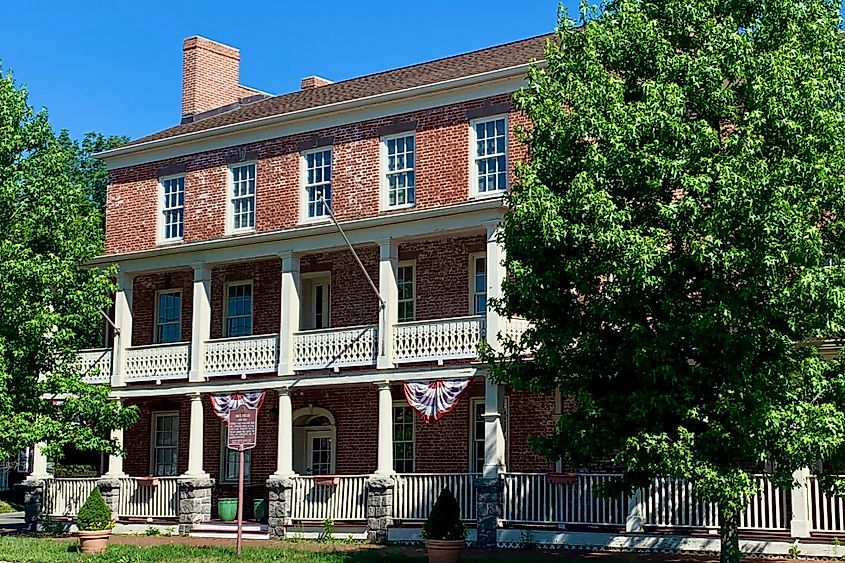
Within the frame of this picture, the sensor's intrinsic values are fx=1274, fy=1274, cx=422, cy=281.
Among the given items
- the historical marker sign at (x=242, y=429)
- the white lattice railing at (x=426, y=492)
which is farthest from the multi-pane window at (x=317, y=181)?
the historical marker sign at (x=242, y=429)

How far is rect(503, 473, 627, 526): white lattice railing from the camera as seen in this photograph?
24281mm

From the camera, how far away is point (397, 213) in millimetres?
29516

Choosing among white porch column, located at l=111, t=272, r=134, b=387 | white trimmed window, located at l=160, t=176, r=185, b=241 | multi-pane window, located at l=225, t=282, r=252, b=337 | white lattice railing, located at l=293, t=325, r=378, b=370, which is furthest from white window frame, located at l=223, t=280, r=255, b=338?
white lattice railing, located at l=293, t=325, r=378, b=370

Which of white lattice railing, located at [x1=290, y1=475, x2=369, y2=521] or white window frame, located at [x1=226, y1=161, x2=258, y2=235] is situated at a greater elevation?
white window frame, located at [x1=226, y1=161, x2=258, y2=235]

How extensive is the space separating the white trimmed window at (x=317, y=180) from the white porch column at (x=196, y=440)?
525 centimetres

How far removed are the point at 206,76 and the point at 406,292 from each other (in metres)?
13.1

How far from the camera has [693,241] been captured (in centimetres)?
1723

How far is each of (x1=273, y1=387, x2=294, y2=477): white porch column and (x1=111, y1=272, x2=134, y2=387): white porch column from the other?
513 centimetres

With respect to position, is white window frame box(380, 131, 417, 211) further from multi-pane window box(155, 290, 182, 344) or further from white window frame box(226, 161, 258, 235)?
multi-pane window box(155, 290, 182, 344)

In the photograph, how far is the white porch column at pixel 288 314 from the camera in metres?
29.6

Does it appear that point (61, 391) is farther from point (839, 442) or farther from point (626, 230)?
point (839, 442)

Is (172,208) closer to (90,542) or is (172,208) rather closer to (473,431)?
(473,431)

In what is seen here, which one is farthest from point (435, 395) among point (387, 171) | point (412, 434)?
point (387, 171)

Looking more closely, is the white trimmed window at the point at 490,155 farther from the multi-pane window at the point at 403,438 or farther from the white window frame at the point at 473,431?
the multi-pane window at the point at 403,438
